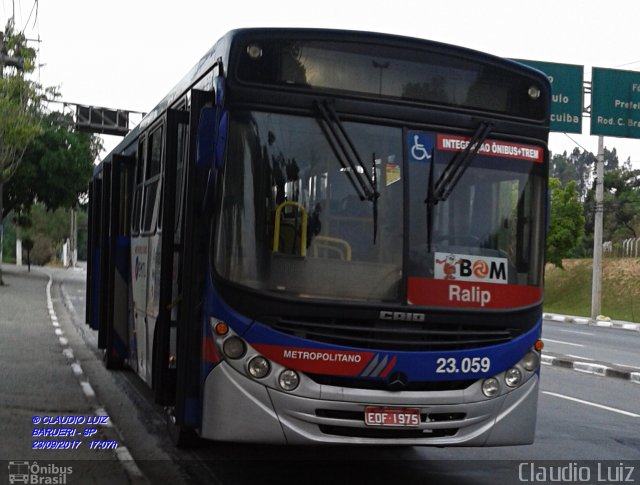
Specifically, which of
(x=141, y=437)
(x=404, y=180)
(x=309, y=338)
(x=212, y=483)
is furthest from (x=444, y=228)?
(x=141, y=437)

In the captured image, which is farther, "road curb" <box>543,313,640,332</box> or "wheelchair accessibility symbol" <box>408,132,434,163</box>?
"road curb" <box>543,313,640,332</box>

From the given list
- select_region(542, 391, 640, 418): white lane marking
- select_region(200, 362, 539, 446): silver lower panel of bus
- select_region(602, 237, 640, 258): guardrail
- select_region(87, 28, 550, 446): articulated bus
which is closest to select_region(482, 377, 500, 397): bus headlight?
select_region(87, 28, 550, 446): articulated bus

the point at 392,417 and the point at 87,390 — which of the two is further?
the point at 87,390

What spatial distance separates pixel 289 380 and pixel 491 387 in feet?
4.73

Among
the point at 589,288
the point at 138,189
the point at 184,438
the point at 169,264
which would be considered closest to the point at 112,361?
the point at 138,189

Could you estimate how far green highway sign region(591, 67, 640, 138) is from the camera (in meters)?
25.7

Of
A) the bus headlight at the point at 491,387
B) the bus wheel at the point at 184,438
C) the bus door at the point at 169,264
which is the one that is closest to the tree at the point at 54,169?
the bus wheel at the point at 184,438

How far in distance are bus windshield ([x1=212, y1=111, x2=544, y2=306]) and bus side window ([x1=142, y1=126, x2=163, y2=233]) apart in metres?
2.03

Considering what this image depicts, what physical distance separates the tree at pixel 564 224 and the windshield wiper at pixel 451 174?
44475 millimetres

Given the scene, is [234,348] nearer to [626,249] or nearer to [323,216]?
[323,216]

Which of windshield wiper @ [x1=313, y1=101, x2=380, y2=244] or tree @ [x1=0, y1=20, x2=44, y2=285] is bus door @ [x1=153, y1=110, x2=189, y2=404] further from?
tree @ [x1=0, y1=20, x2=44, y2=285]

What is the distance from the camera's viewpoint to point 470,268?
245 inches

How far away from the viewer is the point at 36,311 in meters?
23.4

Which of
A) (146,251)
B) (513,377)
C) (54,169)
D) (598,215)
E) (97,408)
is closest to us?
(513,377)
